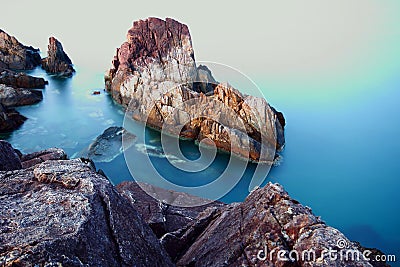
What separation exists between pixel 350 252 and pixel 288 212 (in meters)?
1.77

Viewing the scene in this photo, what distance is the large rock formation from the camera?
37.0 metres

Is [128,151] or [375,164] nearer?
[375,164]

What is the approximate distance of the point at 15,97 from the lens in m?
49.7

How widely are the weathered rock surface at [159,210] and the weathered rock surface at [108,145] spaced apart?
718 inches

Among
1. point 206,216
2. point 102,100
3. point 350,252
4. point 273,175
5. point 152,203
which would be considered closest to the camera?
point 350,252

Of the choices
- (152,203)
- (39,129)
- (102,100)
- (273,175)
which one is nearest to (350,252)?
(152,203)

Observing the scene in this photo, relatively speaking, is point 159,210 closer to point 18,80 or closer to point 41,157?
point 41,157

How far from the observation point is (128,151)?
36906 mm

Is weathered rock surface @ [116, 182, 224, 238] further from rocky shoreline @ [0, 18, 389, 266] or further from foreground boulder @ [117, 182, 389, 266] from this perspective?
foreground boulder @ [117, 182, 389, 266]

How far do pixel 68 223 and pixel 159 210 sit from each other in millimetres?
8073

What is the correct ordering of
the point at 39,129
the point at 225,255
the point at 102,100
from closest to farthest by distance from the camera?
the point at 225,255, the point at 39,129, the point at 102,100

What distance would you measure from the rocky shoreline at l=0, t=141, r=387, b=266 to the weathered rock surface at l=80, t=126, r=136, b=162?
86.9ft

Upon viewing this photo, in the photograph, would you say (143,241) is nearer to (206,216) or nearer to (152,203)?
(206,216)

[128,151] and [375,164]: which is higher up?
[375,164]
